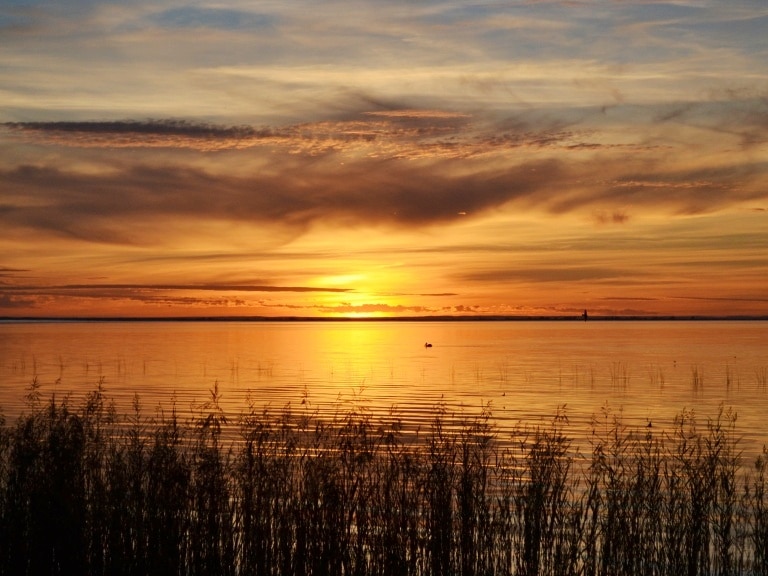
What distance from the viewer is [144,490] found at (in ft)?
45.5

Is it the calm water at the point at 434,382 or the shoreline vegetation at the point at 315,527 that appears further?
the calm water at the point at 434,382

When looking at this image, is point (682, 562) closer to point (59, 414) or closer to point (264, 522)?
point (264, 522)

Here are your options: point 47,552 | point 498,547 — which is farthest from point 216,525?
point 498,547

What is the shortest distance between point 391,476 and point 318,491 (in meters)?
1.43

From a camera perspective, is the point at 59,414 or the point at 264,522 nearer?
the point at 264,522

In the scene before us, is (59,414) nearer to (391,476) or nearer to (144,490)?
(144,490)

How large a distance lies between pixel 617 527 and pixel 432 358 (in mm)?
68087

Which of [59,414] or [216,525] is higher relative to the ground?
[59,414]

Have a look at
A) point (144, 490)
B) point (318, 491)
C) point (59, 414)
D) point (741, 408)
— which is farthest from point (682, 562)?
point (741, 408)

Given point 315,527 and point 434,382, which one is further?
point 434,382

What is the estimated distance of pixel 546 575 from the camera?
12.7 meters

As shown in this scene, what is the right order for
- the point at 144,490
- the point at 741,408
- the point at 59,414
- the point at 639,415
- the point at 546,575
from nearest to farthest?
the point at 546,575 → the point at 144,490 → the point at 59,414 → the point at 639,415 → the point at 741,408

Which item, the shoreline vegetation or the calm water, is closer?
the shoreline vegetation

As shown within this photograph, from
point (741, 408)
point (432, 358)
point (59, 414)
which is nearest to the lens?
point (59, 414)
